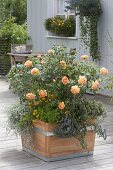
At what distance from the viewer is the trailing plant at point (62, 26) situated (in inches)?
402

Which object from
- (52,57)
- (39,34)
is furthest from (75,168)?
(39,34)

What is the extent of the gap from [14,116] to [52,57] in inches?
29.6

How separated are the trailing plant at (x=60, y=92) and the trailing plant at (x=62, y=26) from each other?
531 centimetres

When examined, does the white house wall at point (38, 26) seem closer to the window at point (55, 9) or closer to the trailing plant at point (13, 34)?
the window at point (55, 9)

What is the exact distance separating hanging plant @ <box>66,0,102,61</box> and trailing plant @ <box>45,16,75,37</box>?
730mm

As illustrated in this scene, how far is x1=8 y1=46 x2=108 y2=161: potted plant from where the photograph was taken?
4.71 metres

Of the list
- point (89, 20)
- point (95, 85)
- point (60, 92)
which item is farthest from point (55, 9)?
point (95, 85)

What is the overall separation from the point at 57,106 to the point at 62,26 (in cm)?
575

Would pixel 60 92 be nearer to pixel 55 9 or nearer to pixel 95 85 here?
pixel 95 85

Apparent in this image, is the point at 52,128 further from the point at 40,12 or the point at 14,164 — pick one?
the point at 40,12

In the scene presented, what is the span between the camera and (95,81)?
188 inches

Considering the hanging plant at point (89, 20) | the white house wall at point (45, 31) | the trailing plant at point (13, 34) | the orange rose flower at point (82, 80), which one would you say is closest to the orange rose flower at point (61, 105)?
the orange rose flower at point (82, 80)

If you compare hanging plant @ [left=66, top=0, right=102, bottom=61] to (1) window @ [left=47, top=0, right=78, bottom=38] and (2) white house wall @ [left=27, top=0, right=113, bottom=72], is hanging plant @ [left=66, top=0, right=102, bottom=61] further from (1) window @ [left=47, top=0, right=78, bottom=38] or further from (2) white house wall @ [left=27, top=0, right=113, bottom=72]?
(1) window @ [left=47, top=0, right=78, bottom=38]

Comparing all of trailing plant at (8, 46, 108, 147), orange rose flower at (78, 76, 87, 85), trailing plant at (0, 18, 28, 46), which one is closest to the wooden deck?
trailing plant at (8, 46, 108, 147)
